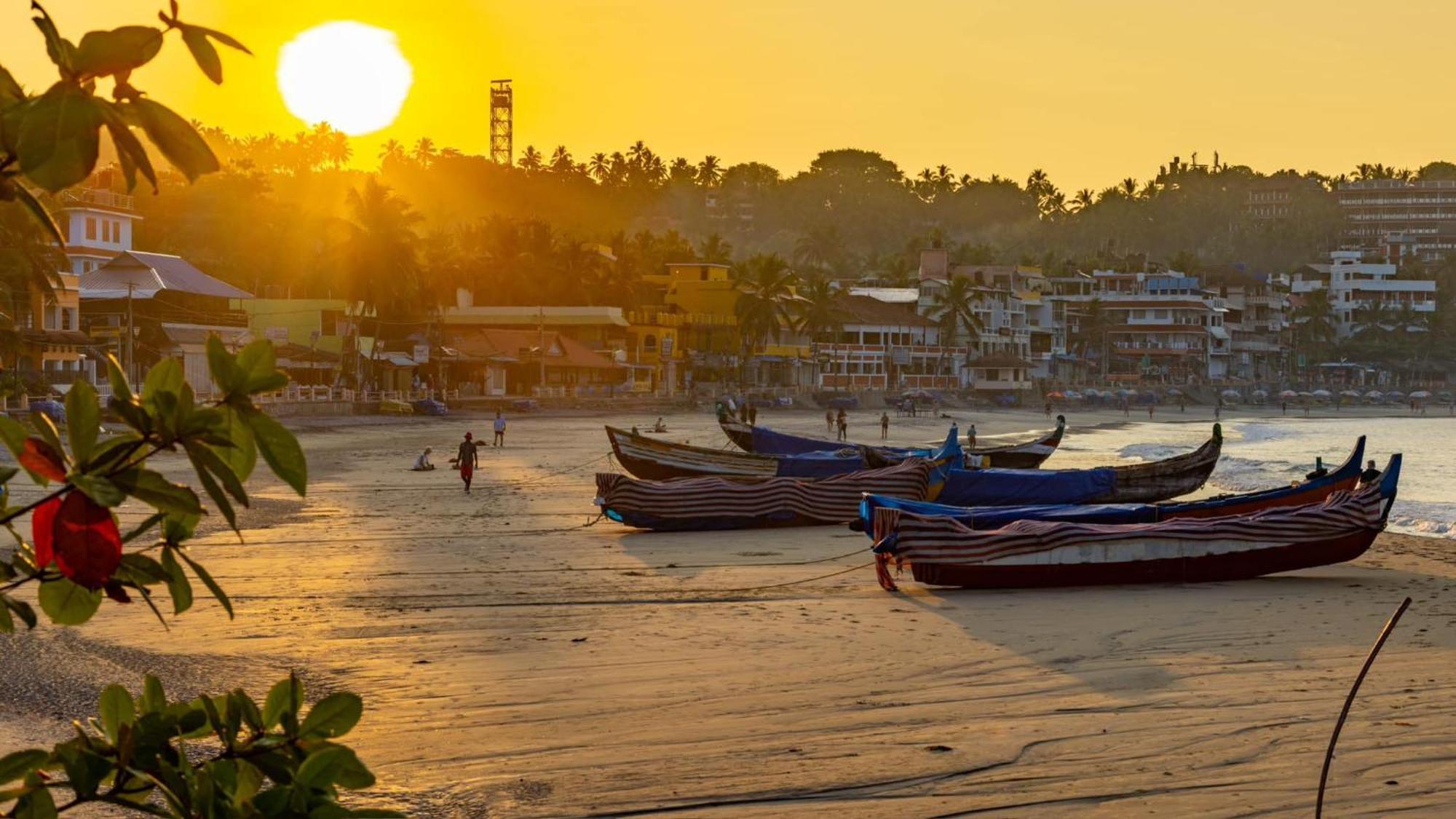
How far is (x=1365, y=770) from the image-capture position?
31.1ft

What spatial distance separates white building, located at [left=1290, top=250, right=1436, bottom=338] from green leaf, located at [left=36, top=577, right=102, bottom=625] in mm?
155110

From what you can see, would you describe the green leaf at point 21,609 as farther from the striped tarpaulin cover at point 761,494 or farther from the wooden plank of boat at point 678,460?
the wooden plank of boat at point 678,460

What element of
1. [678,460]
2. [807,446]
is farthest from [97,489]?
[807,446]

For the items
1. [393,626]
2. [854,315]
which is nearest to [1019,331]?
[854,315]

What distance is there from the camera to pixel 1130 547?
1744cm

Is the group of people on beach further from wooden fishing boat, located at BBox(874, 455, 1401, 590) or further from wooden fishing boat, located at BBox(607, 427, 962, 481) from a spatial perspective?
wooden fishing boat, located at BBox(874, 455, 1401, 590)

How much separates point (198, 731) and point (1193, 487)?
30125 millimetres

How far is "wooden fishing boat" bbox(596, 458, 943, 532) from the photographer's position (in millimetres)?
23766

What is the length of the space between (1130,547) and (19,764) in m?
16.3

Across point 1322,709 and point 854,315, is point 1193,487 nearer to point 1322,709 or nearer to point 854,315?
point 1322,709

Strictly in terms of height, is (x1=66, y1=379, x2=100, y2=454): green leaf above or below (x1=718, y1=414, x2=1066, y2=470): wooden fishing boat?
above

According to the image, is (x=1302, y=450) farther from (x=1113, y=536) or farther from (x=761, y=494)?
(x=1113, y=536)

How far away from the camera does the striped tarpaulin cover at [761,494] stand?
2375 cm

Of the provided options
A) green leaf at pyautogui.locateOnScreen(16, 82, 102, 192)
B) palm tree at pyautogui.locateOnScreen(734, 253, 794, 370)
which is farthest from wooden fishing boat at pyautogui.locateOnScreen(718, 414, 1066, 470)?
palm tree at pyautogui.locateOnScreen(734, 253, 794, 370)
